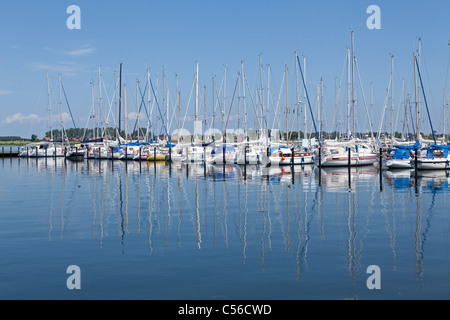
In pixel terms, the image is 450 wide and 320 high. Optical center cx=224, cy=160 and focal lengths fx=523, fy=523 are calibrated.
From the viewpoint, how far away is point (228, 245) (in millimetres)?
16984

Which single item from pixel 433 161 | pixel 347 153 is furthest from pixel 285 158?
pixel 433 161

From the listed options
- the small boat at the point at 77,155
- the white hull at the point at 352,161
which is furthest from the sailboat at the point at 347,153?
the small boat at the point at 77,155

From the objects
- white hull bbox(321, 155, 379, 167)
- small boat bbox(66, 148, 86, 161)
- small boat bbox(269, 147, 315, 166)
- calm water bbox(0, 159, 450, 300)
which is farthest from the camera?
small boat bbox(66, 148, 86, 161)

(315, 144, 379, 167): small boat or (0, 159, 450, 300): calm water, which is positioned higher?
(315, 144, 379, 167): small boat

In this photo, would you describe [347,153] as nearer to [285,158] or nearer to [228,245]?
[285,158]

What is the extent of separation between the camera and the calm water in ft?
40.4

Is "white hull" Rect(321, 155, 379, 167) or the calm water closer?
the calm water

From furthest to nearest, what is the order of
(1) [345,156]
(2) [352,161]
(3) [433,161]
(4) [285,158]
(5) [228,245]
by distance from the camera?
(4) [285,158], (2) [352,161], (1) [345,156], (3) [433,161], (5) [228,245]

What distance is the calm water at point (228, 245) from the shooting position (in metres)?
12.3

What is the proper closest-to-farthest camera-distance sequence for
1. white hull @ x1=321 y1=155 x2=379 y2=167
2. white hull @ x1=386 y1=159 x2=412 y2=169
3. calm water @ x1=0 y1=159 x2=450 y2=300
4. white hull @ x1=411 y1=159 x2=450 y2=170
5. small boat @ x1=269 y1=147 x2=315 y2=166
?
calm water @ x1=0 y1=159 x2=450 y2=300, white hull @ x1=411 y1=159 x2=450 y2=170, white hull @ x1=386 y1=159 x2=412 y2=169, white hull @ x1=321 y1=155 x2=379 y2=167, small boat @ x1=269 y1=147 x2=315 y2=166

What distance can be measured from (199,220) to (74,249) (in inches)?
261

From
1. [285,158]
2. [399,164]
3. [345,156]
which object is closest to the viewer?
[399,164]

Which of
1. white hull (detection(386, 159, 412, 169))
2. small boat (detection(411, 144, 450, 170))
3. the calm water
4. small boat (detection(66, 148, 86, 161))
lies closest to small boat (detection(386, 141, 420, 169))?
white hull (detection(386, 159, 412, 169))

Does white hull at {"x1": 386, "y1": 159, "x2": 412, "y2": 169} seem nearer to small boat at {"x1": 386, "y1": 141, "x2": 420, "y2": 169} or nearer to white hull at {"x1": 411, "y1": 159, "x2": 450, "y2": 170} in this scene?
small boat at {"x1": 386, "y1": 141, "x2": 420, "y2": 169}
